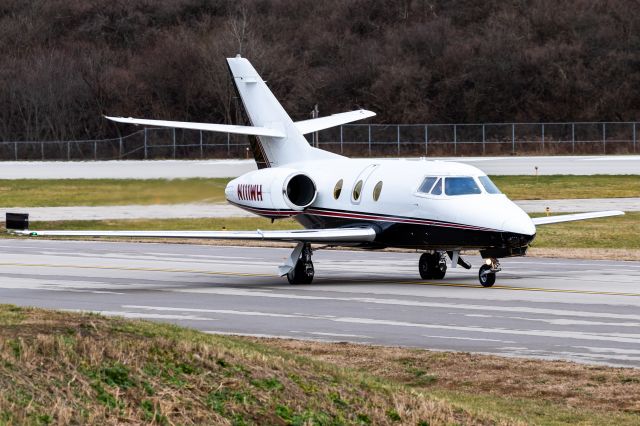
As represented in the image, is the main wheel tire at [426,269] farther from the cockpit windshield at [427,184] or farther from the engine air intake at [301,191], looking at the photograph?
the engine air intake at [301,191]

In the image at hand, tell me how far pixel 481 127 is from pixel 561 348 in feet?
217

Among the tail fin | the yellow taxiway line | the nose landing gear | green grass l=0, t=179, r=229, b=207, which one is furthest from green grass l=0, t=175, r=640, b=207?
the nose landing gear

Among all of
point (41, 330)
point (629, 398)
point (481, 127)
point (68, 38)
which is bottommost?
point (629, 398)

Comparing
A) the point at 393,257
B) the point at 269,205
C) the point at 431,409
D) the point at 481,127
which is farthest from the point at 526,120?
the point at 431,409

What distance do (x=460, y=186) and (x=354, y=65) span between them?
222 ft

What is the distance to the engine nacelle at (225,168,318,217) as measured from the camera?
28.5 m

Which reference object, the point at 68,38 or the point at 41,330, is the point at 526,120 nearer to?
the point at 68,38

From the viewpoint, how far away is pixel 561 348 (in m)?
17.8

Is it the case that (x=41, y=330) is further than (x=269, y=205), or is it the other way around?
(x=269, y=205)

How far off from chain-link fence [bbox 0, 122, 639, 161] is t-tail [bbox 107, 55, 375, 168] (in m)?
45.0

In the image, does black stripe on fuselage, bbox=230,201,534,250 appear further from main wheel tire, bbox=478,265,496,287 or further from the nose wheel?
the nose wheel

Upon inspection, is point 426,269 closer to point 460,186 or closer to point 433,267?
point 433,267

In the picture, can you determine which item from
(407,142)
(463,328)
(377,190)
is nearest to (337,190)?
(377,190)

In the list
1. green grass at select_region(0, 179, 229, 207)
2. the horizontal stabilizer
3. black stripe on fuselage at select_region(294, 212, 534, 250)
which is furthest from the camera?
green grass at select_region(0, 179, 229, 207)
